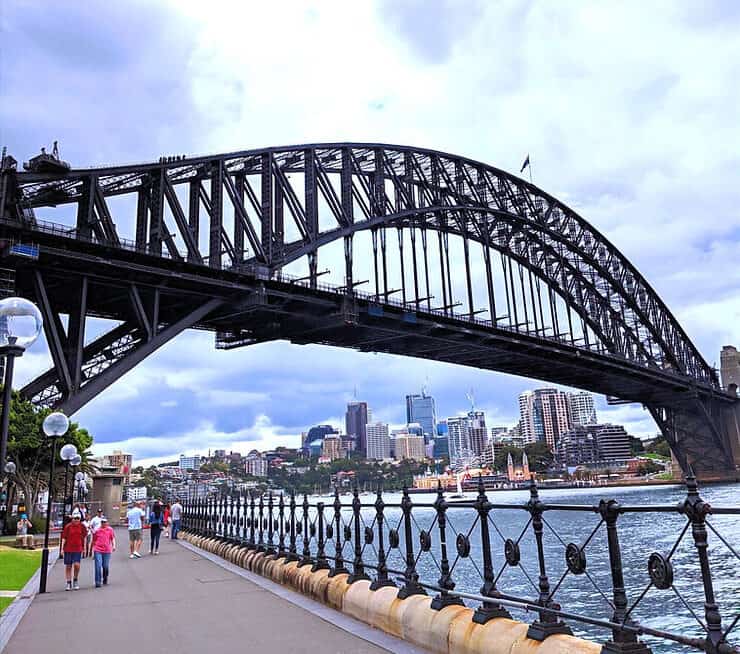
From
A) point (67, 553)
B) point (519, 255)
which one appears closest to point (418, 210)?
point (519, 255)

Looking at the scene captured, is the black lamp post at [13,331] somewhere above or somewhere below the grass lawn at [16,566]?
above

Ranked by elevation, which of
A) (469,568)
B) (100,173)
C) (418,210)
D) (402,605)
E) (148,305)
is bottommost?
(469,568)

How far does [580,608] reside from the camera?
1627 centimetres

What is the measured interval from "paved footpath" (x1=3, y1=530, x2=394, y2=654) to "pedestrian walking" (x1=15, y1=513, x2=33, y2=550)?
14.3 meters

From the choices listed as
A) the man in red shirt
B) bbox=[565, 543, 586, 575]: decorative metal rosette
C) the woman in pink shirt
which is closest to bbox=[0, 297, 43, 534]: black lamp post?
bbox=[565, 543, 586, 575]: decorative metal rosette

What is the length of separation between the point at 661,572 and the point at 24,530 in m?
40.4

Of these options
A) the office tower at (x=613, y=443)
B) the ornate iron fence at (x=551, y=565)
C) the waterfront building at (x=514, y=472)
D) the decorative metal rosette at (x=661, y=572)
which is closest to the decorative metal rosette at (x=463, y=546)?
the ornate iron fence at (x=551, y=565)

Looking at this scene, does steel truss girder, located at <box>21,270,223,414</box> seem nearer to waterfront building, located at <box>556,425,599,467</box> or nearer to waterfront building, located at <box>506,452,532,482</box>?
waterfront building, located at <box>506,452,532,482</box>

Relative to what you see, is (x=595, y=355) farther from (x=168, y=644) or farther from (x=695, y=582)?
(x=168, y=644)

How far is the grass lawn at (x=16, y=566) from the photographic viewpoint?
53.1 ft

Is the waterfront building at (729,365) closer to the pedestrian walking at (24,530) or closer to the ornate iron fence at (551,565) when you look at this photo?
the ornate iron fence at (551,565)

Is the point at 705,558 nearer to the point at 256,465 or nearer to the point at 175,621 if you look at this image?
the point at 175,621

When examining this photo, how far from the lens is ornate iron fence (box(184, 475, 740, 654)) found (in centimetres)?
476

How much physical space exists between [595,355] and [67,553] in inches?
2246
